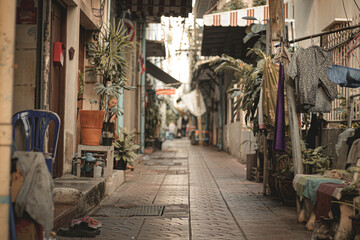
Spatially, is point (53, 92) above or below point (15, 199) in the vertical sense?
above

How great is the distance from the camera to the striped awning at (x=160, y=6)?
42.0 ft

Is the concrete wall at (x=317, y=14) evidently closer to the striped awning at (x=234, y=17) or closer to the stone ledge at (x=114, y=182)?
the striped awning at (x=234, y=17)

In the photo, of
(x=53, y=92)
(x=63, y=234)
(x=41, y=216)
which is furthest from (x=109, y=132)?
(x=41, y=216)

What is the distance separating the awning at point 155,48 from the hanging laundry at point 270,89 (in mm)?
12369

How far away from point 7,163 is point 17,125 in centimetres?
169

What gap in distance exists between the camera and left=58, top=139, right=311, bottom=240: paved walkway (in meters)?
4.96

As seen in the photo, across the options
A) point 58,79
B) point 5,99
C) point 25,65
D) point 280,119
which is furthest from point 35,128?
point 280,119

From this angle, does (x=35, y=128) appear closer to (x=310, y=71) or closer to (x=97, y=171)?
(x=97, y=171)

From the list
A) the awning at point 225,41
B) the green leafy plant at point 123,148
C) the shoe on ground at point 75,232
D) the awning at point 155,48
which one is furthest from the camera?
the awning at point 155,48

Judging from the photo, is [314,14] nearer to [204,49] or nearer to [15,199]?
[204,49]

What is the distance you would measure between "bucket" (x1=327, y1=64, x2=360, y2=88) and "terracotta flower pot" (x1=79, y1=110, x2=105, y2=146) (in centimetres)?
413

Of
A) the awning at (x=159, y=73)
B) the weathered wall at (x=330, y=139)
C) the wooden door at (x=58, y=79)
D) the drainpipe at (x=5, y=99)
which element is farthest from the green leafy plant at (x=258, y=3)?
the drainpipe at (x=5, y=99)

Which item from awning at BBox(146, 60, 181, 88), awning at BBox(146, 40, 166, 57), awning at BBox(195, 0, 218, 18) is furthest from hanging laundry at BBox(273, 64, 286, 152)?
awning at BBox(146, 60, 181, 88)

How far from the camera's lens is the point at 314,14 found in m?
11.8
